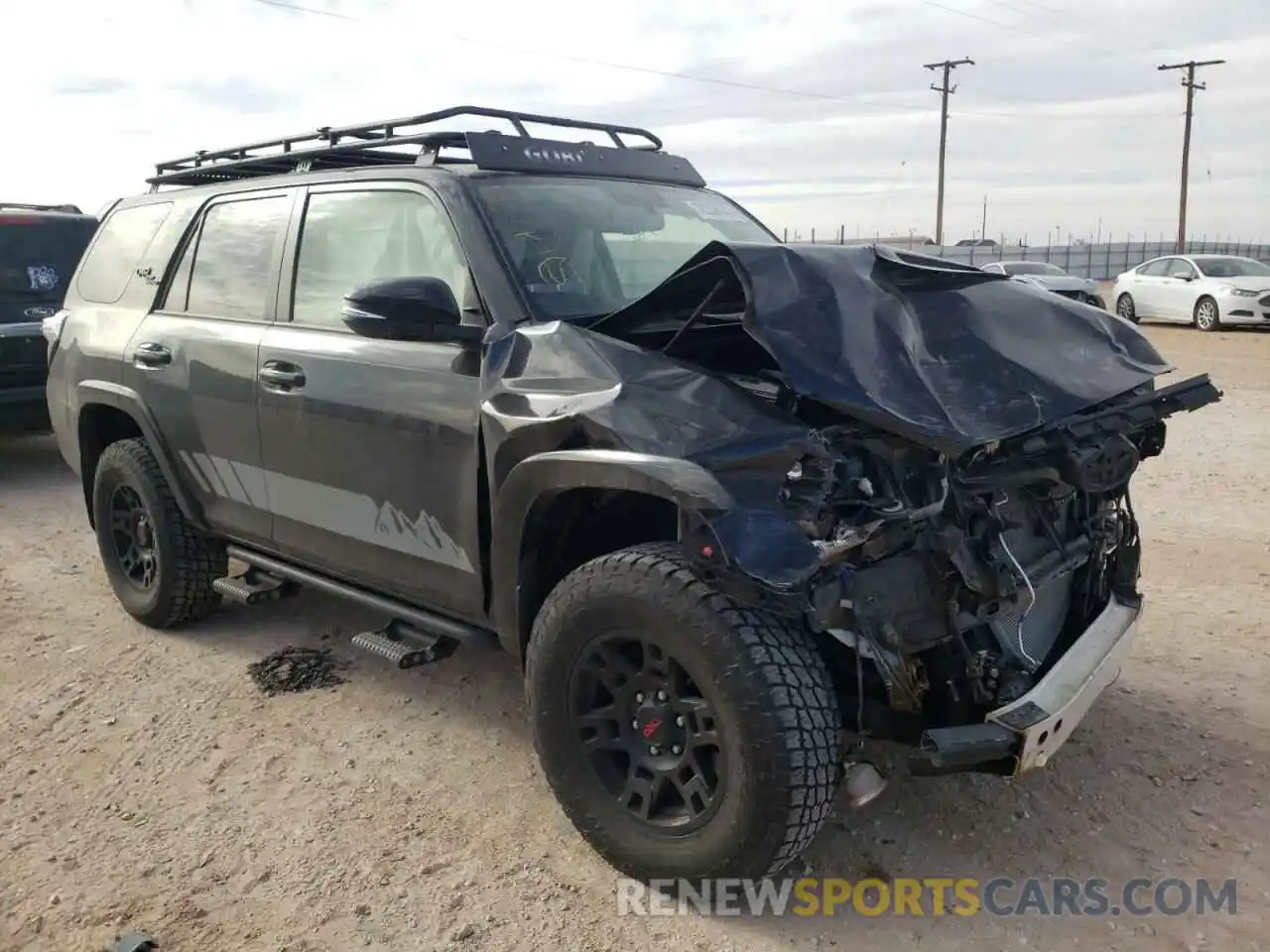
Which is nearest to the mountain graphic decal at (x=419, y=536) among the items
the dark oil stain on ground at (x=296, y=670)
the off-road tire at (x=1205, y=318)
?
the dark oil stain on ground at (x=296, y=670)

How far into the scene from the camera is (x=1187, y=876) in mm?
3049

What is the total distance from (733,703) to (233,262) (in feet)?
9.92

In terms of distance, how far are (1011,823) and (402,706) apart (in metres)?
2.27

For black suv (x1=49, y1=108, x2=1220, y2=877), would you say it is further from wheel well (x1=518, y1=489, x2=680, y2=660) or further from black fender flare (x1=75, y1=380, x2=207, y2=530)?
black fender flare (x1=75, y1=380, x2=207, y2=530)

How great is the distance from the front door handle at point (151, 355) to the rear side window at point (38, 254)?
14.3 ft

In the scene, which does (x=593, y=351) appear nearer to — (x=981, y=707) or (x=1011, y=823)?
(x=981, y=707)

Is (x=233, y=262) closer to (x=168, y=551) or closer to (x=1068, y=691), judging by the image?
(x=168, y=551)

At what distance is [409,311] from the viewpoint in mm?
3221

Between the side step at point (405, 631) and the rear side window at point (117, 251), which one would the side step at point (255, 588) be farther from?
the rear side window at point (117, 251)

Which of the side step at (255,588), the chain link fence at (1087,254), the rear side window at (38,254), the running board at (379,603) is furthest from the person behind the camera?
the chain link fence at (1087,254)

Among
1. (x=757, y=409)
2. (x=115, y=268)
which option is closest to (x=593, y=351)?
(x=757, y=409)

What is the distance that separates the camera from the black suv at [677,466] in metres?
2.74

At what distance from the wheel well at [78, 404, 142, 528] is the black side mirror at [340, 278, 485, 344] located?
2516 mm

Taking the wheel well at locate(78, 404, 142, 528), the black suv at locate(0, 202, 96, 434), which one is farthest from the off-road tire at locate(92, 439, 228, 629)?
the black suv at locate(0, 202, 96, 434)
